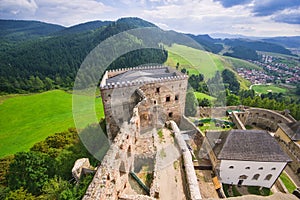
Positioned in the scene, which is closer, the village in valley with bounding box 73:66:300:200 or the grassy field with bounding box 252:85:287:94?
the village in valley with bounding box 73:66:300:200

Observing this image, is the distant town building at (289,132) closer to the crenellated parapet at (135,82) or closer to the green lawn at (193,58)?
the crenellated parapet at (135,82)

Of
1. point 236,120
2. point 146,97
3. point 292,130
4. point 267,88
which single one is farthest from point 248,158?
point 267,88

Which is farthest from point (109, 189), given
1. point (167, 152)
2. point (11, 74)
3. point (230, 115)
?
point (11, 74)

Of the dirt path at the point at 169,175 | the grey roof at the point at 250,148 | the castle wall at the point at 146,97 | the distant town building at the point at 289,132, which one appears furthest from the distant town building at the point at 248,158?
the distant town building at the point at 289,132

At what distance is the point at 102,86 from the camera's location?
46.3ft

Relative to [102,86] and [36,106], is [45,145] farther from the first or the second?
[36,106]

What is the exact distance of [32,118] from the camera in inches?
1736

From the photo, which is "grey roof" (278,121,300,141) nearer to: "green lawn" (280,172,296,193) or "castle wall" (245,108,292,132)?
"castle wall" (245,108,292,132)

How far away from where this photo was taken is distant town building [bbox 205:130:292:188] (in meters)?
13.0

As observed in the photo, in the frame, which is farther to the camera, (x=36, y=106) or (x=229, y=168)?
(x=36, y=106)

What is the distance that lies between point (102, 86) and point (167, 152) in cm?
813

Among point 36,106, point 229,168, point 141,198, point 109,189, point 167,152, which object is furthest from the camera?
point 36,106

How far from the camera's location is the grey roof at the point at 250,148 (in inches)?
508

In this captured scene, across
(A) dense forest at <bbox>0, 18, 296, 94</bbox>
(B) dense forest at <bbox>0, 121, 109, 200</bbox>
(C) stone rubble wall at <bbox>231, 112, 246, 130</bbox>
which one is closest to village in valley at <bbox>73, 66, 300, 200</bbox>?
(B) dense forest at <bbox>0, 121, 109, 200</bbox>
